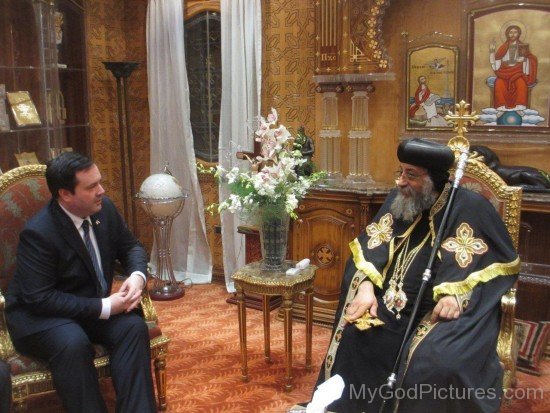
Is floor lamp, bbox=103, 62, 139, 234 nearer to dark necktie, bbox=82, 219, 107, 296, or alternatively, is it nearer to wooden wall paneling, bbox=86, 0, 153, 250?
wooden wall paneling, bbox=86, 0, 153, 250

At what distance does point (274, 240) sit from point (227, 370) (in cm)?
91

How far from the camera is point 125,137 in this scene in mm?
5887

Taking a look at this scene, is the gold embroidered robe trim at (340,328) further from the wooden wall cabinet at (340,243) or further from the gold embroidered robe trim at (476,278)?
the wooden wall cabinet at (340,243)

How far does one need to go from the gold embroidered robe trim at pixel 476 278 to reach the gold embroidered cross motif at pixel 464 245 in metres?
0.07

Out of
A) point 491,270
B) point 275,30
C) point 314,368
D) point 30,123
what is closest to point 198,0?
point 275,30

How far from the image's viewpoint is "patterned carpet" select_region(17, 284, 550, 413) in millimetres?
3270

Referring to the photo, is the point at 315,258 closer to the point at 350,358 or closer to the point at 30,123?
the point at 350,358

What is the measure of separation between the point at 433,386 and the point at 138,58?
4.46 m

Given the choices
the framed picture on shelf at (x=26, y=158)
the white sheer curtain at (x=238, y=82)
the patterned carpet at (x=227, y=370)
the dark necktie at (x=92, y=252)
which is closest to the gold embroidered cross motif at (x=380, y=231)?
the patterned carpet at (x=227, y=370)

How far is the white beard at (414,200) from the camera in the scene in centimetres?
283

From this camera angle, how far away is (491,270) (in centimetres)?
270

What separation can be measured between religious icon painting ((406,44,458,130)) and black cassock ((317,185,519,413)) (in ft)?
4.92

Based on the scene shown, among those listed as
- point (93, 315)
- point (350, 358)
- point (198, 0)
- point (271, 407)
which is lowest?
point (271, 407)

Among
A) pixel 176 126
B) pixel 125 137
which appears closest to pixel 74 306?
pixel 176 126
